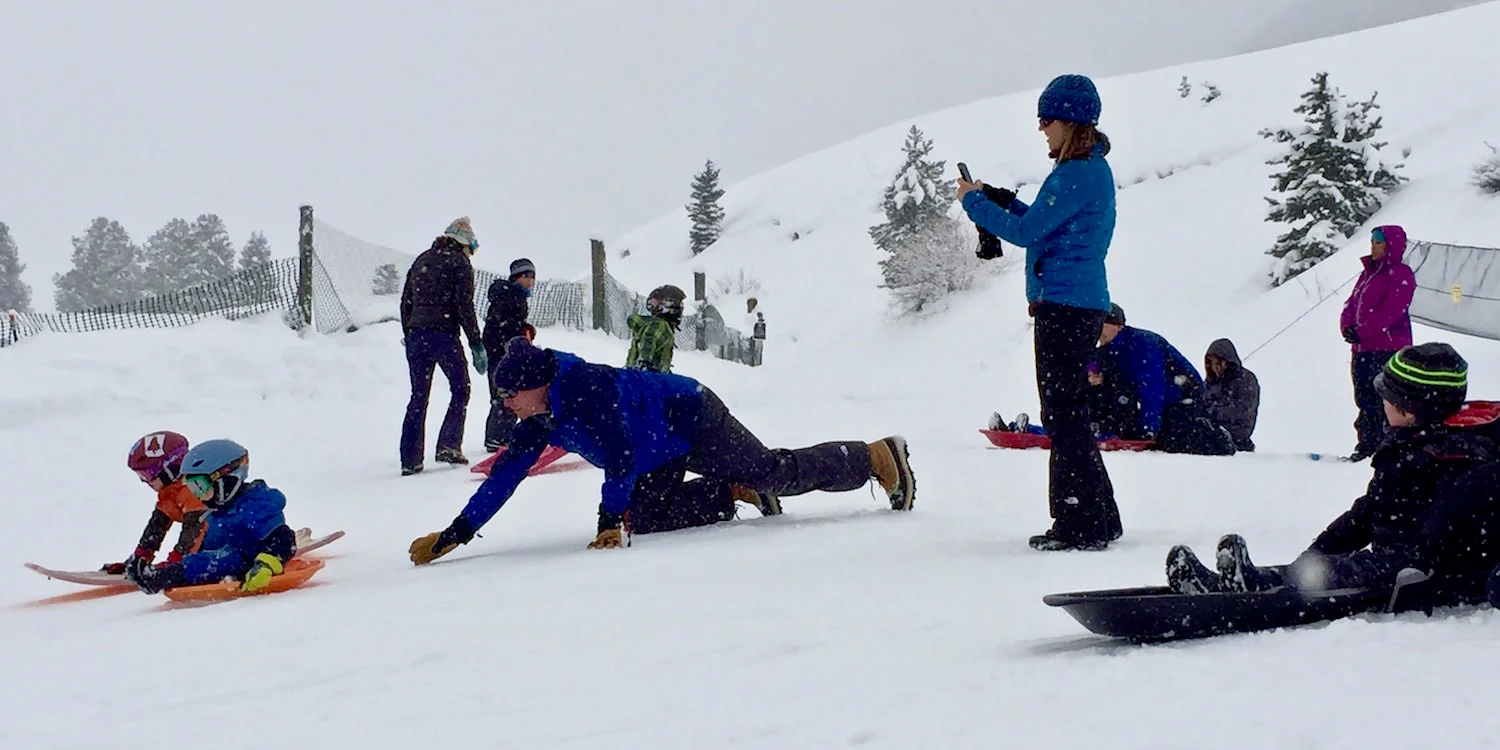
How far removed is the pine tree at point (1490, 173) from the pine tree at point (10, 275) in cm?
5452

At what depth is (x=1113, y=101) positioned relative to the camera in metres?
55.3

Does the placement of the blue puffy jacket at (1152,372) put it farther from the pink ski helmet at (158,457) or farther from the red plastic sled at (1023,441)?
the pink ski helmet at (158,457)

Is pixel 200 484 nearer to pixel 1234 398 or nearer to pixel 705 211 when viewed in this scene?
pixel 1234 398

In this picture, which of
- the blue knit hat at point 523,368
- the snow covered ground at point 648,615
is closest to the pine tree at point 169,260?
the snow covered ground at point 648,615

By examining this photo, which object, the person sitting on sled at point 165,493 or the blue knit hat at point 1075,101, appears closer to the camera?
the blue knit hat at point 1075,101

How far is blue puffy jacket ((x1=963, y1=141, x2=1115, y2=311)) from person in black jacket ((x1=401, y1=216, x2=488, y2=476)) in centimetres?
458

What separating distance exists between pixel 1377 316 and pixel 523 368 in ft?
19.5

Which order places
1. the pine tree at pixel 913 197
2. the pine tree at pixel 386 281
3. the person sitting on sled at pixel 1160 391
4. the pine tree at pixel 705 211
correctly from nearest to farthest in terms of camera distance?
1. the person sitting on sled at pixel 1160 391
2. the pine tree at pixel 386 281
3. the pine tree at pixel 913 197
4. the pine tree at pixel 705 211

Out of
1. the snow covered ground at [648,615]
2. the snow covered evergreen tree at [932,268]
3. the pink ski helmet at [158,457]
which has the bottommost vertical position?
the snow covered ground at [648,615]

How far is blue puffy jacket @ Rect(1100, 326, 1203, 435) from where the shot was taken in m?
7.26

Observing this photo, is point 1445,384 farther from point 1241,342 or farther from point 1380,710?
point 1241,342

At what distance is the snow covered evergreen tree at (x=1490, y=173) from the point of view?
17.1m

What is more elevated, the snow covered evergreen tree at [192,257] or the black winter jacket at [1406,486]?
the snow covered evergreen tree at [192,257]

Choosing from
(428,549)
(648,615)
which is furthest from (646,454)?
(648,615)
